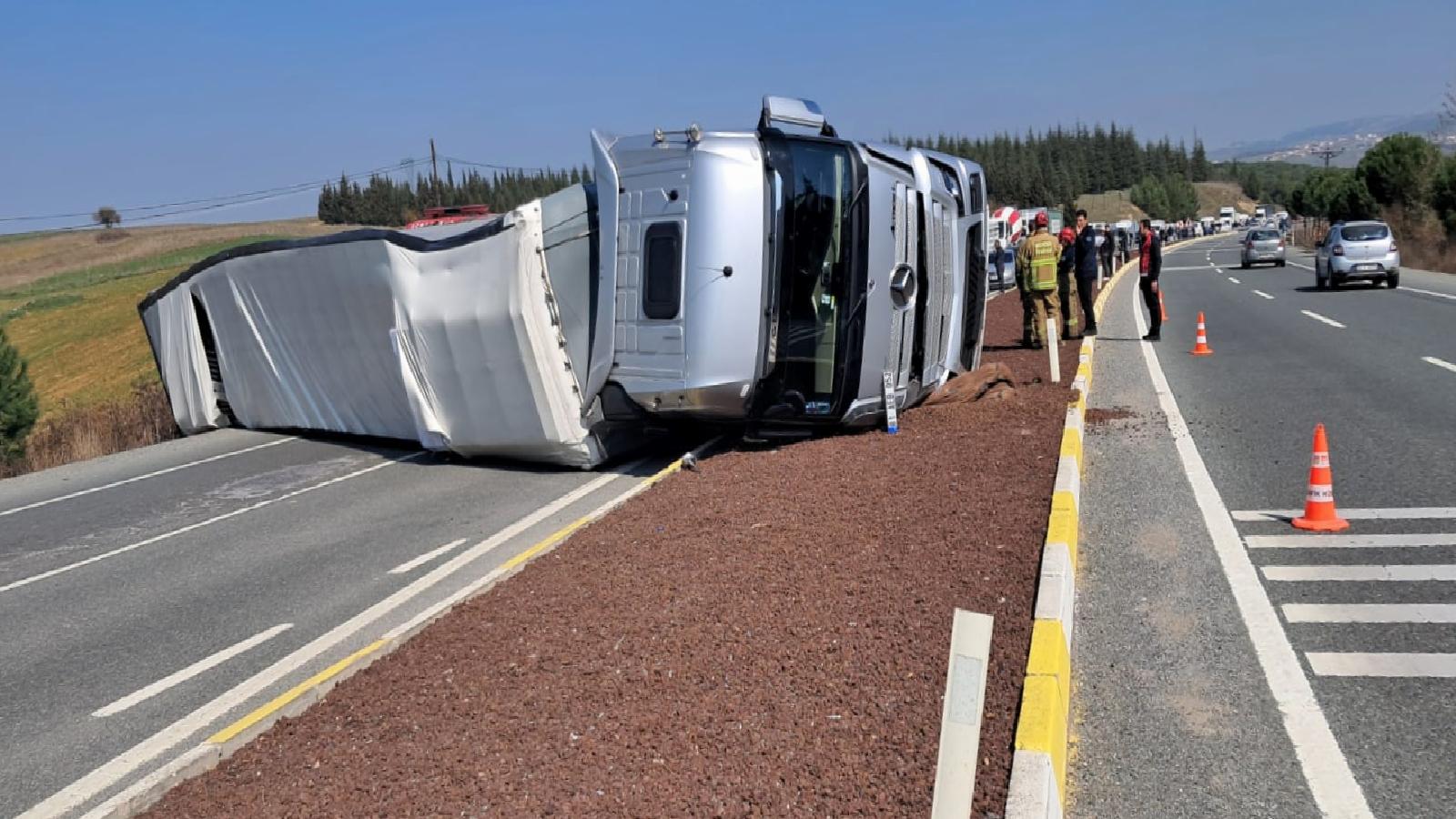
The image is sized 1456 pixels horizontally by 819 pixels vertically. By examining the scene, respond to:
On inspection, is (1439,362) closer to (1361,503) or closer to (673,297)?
(1361,503)

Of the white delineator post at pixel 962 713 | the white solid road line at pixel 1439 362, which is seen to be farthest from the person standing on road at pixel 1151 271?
Result: the white delineator post at pixel 962 713

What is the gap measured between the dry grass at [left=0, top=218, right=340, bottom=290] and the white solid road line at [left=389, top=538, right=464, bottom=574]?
275 ft

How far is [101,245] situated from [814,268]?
12356cm

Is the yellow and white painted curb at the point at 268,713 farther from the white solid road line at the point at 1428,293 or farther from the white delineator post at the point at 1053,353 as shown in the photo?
the white solid road line at the point at 1428,293

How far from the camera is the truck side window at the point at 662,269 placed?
9.95 meters

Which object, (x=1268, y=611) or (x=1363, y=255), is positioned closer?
(x=1268, y=611)

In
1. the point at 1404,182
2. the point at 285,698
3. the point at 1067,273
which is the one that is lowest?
the point at 285,698

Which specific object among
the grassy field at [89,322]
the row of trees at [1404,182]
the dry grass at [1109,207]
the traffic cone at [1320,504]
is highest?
the dry grass at [1109,207]

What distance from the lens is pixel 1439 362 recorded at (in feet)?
46.2

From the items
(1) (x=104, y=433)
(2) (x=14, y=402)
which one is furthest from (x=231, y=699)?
(2) (x=14, y=402)

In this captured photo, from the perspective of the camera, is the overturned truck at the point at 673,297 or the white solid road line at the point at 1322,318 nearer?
the overturned truck at the point at 673,297

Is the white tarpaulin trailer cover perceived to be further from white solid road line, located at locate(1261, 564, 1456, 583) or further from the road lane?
white solid road line, located at locate(1261, 564, 1456, 583)

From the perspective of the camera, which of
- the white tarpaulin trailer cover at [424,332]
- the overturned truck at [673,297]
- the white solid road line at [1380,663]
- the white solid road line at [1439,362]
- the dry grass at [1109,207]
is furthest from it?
the dry grass at [1109,207]

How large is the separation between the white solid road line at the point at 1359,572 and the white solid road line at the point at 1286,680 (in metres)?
0.16
